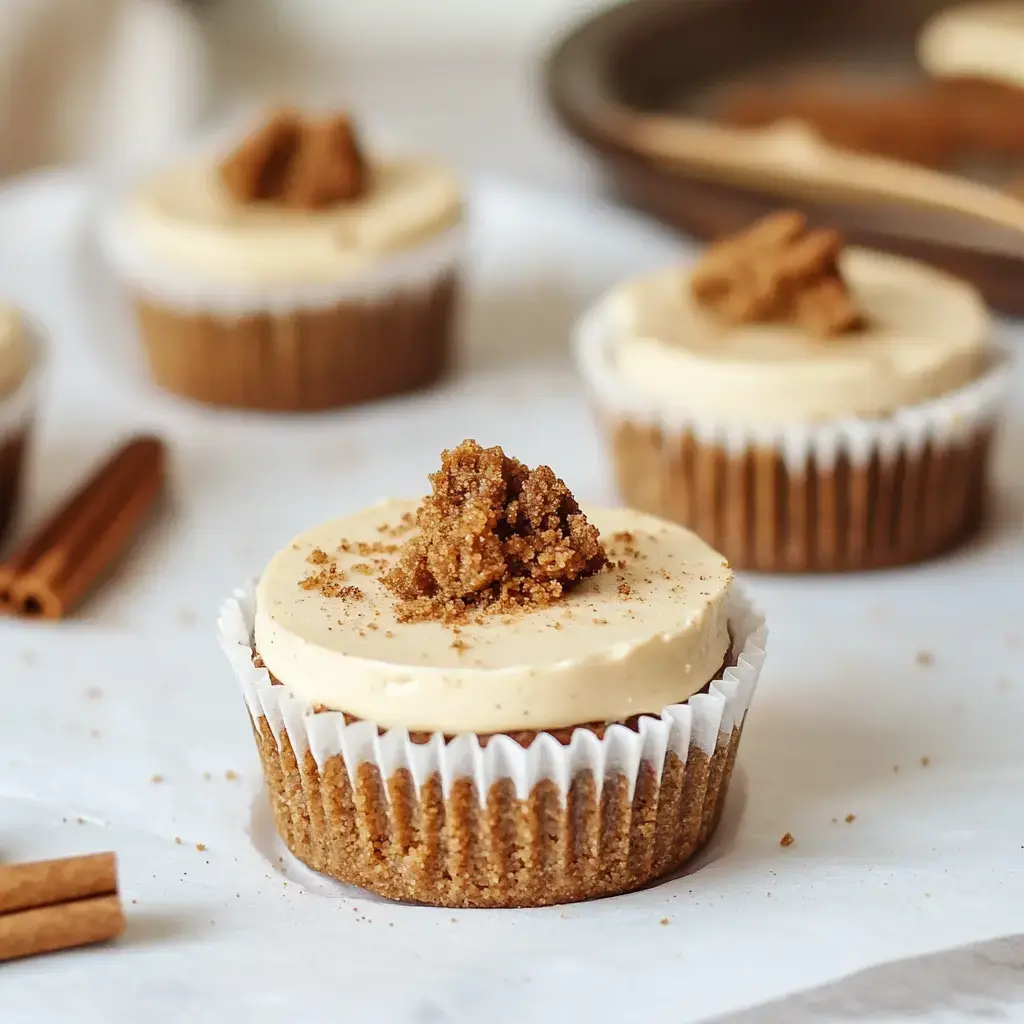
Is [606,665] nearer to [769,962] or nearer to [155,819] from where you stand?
[769,962]

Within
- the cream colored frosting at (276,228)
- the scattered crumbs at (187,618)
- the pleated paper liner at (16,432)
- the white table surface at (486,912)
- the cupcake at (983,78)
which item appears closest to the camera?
the white table surface at (486,912)

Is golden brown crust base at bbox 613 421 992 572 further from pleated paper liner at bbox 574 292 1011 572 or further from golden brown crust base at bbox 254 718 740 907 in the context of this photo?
golden brown crust base at bbox 254 718 740 907

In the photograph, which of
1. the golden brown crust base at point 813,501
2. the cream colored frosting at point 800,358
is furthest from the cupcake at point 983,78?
the golden brown crust base at point 813,501

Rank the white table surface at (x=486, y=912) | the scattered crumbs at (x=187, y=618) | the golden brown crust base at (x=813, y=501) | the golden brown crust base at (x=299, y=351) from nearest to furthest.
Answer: the white table surface at (x=486, y=912) < the scattered crumbs at (x=187, y=618) < the golden brown crust base at (x=813, y=501) < the golden brown crust base at (x=299, y=351)

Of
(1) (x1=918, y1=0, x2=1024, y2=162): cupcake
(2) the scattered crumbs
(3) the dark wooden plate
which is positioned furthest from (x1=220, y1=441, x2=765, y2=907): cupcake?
(1) (x1=918, y1=0, x2=1024, y2=162): cupcake

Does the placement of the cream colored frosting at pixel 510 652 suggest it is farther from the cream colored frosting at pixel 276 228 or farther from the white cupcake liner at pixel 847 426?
the cream colored frosting at pixel 276 228

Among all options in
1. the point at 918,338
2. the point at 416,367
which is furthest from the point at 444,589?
the point at 416,367
